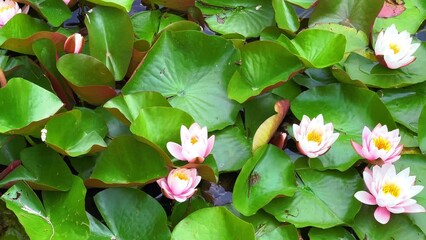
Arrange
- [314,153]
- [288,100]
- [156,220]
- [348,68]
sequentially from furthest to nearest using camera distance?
[348,68], [288,100], [314,153], [156,220]

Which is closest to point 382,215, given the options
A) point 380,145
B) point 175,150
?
point 380,145

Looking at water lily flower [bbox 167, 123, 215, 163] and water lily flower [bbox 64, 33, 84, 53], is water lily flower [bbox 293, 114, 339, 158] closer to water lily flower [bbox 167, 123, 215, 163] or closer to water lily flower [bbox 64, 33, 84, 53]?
water lily flower [bbox 167, 123, 215, 163]

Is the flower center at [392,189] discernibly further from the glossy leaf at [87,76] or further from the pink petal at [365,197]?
the glossy leaf at [87,76]

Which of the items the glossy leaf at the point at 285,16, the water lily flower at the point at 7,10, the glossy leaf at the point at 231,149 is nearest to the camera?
the glossy leaf at the point at 231,149

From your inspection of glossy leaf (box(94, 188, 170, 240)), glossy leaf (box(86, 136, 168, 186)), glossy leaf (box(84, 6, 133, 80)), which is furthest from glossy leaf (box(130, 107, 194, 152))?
glossy leaf (box(84, 6, 133, 80))

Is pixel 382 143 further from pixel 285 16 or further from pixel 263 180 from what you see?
pixel 285 16

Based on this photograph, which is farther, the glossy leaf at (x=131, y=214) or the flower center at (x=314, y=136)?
the flower center at (x=314, y=136)

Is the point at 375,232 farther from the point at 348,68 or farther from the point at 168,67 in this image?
the point at 168,67

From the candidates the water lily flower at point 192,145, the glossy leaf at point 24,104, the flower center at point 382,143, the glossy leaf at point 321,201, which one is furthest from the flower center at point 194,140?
the flower center at point 382,143

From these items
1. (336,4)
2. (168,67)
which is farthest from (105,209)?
(336,4)
